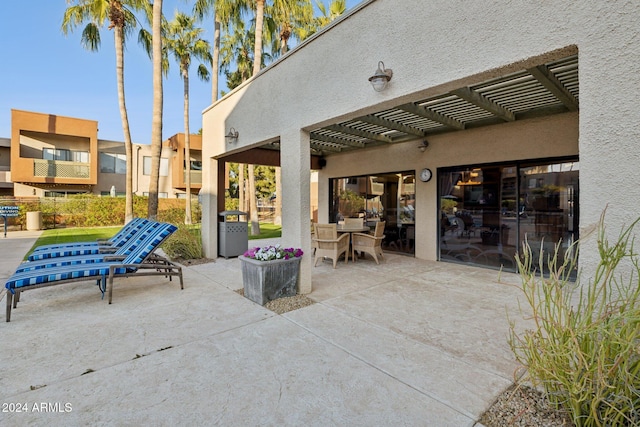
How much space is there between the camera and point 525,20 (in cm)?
255

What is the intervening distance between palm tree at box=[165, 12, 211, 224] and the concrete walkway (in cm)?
1427

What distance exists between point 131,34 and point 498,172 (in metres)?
15.8

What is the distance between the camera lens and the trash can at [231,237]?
8094 millimetres

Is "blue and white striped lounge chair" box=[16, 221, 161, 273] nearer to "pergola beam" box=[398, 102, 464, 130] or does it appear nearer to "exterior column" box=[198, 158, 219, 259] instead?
"exterior column" box=[198, 158, 219, 259]

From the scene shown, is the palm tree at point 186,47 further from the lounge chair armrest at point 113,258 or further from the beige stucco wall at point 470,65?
the beige stucco wall at point 470,65

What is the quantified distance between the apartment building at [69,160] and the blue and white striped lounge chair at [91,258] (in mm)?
15887

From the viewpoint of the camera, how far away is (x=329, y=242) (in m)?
7.13

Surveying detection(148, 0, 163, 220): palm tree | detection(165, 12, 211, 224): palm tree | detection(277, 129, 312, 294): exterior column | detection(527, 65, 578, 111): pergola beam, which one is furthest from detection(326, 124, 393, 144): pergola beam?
detection(165, 12, 211, 224): palm tree

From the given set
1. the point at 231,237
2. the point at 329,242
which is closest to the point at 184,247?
the point at 231,237

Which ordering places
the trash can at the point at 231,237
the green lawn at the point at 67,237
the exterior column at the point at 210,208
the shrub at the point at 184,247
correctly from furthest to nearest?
1. the green lawn at the point at 67,237
2. the trash can at the point at 231,237
3. the shrub at the point at 184,247
4. the exterior column at the point at 210,208

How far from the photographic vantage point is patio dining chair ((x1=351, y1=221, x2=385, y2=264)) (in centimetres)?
746

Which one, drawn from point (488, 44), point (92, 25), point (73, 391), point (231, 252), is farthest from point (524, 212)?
point (92, 25)

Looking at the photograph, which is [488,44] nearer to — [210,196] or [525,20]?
[525,20]

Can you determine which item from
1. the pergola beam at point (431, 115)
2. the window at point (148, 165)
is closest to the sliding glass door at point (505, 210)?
the pergola beam at point (431, 115)
